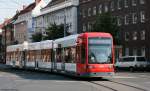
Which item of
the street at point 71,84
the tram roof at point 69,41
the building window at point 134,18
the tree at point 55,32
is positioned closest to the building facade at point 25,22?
the tree at point 55,32

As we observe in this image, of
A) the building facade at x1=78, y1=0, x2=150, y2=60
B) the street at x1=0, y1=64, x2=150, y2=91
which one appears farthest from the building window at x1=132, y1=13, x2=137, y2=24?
the street at x1=0, y1=64, x2=150, y2=91

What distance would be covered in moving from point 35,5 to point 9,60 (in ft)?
238

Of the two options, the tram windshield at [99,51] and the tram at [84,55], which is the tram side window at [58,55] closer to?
the tram at [84,55]

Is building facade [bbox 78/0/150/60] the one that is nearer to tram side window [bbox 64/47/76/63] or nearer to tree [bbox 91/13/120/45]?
tree [bbox 91/13/120/45]

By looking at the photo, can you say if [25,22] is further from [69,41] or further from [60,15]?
[69,41]

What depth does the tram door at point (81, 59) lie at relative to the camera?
3259 centimetres

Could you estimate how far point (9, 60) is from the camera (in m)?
64.1

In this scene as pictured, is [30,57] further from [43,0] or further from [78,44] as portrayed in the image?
[43,0]

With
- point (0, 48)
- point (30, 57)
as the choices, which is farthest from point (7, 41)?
point (30, 57)

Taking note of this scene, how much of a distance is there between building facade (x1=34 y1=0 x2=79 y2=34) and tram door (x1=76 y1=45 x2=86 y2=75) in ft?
192

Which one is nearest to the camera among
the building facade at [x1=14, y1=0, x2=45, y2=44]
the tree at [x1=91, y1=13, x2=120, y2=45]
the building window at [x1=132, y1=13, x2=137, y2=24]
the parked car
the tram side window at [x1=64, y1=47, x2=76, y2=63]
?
the tram side window at [x1=64, y1=47, x2=76, y2=63]

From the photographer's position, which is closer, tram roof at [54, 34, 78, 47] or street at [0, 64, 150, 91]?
street at [0, 64, 150, 91]

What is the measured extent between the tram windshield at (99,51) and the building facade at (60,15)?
59.3 m

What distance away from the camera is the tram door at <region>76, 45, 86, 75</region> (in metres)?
32.6
